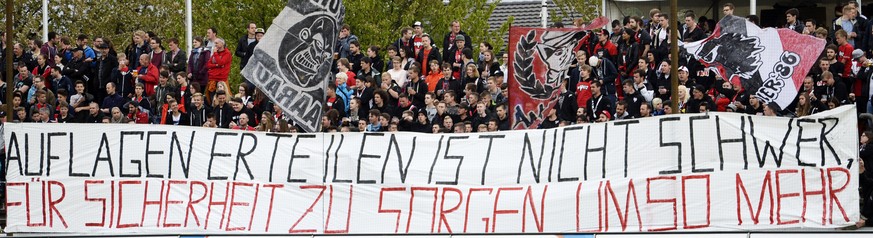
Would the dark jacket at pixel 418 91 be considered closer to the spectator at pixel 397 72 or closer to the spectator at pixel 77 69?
the spectator at pixel 397 72

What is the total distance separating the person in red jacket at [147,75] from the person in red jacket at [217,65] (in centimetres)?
86

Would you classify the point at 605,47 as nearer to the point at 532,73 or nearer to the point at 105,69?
the point at 532,73

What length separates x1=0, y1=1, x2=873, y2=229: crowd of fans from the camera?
826 inches

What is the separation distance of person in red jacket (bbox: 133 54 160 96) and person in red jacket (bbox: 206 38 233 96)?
2.83ft

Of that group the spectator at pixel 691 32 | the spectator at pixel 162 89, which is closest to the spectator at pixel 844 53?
the spectator at pixel 691 32

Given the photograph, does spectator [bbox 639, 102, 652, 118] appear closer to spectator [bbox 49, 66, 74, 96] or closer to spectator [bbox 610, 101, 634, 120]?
spectator [bbox 610, 101, 634, 120]

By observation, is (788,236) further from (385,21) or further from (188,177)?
(385,21)

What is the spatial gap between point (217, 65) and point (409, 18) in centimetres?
1218

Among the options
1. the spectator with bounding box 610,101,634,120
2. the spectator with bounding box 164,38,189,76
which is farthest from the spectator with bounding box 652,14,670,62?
the spectator with bounding box 164,38,189,76

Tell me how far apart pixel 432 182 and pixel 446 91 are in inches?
249

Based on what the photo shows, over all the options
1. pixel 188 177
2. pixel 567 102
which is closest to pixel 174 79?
pixel 567 102

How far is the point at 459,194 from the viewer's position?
16.0m

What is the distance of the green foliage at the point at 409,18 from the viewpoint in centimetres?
3653

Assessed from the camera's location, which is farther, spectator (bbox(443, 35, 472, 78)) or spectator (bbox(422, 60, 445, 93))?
spectator (bbox(443, 35, 472, 78))
